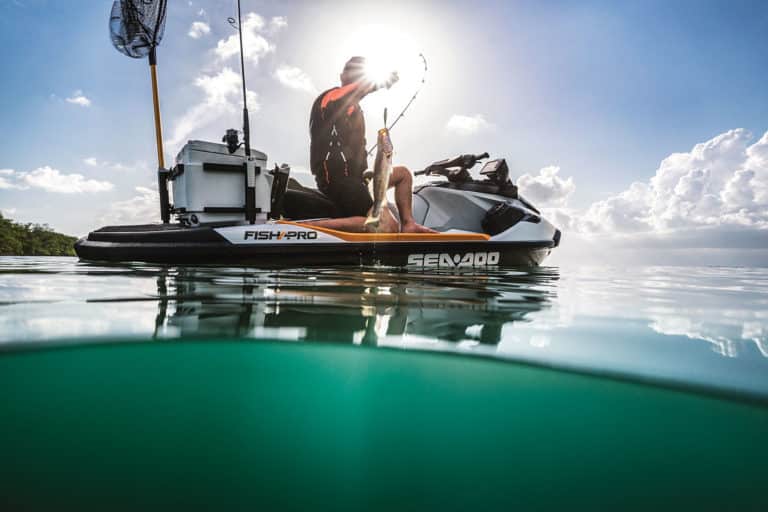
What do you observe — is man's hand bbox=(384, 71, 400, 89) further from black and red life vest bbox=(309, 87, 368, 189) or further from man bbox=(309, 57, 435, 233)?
black and red life vest bbox=(309, 87, 368, 189)

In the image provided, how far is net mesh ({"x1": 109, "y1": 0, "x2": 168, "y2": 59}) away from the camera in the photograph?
457cm

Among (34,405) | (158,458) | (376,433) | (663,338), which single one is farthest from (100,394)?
(663,338)

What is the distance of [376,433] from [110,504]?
11.7 inches

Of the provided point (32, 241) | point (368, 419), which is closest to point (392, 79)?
point (368, 419)

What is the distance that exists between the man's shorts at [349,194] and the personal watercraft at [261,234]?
11 centimetres

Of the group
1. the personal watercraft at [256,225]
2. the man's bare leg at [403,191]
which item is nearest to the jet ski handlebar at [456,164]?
the personal watercraft at [256,225]

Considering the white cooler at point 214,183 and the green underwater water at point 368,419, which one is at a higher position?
the white cooler at point 214,183

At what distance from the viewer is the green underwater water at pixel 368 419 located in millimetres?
465

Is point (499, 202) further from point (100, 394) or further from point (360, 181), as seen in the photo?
point (100, 394)

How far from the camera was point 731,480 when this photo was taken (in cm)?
48

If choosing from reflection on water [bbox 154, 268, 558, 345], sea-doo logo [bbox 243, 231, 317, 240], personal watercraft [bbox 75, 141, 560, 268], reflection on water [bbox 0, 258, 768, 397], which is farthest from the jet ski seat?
reflection on water [bbox 0, 258, 768, 397]

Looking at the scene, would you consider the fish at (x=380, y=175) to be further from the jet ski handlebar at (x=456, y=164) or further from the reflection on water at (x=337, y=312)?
the reflection on water at (x=337, y=312)

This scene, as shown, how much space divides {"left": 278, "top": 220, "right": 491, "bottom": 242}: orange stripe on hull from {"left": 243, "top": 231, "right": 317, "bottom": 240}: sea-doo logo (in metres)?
0.07

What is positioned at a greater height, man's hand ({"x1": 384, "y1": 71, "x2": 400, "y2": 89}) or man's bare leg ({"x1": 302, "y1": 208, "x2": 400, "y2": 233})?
man's hand ({"x1": 384, "y1": 71, "x2": 400, "y2": 89})
